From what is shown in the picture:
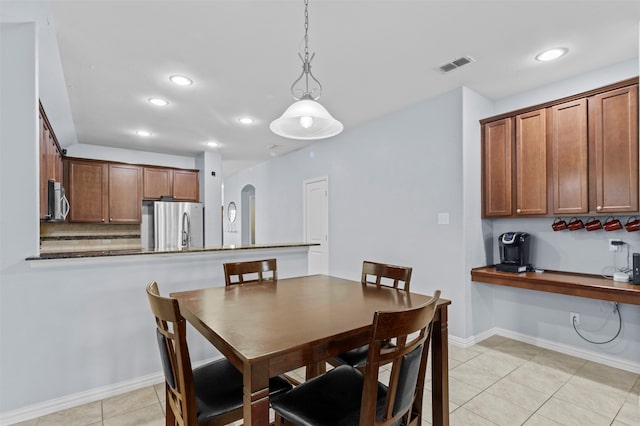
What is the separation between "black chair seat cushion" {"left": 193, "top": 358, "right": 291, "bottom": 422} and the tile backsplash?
4.46 m

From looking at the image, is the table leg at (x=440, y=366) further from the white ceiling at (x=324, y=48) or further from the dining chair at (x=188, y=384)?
the white ceiling at (x=324, y=48)

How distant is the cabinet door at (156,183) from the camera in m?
5.51

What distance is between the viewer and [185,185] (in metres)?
5.93

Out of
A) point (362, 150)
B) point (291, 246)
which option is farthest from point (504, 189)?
point (291, 246)

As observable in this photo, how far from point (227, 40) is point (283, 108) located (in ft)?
4.80

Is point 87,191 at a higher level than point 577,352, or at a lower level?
higher

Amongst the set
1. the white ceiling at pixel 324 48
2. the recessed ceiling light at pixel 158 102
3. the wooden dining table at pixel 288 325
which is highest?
the white ceiling at pixel 324 48

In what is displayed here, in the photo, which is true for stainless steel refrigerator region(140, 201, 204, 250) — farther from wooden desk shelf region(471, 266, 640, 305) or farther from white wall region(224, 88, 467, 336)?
wooden desk shelf region(471, 266, 640, 305)

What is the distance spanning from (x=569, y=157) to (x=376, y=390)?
2943 millimetres

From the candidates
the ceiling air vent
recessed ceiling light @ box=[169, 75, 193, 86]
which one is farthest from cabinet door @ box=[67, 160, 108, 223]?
the ceiling air vent

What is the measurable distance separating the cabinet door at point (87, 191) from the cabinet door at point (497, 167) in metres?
5.44

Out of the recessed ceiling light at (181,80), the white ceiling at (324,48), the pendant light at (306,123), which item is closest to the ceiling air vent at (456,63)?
the white ceiling at (324,48)

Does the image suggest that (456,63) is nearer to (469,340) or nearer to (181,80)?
(181,80)

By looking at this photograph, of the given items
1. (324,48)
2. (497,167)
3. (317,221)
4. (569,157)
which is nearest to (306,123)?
(324,48)
